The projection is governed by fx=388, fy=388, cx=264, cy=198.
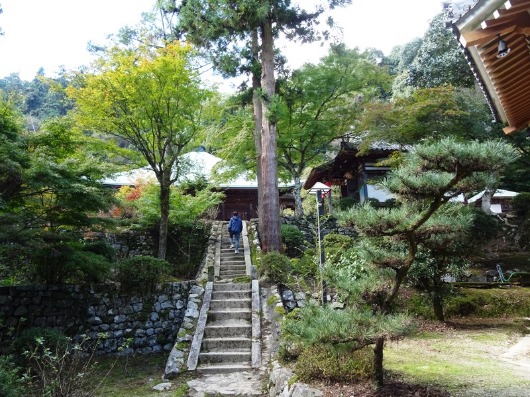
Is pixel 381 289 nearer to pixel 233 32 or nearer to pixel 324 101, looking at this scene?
pixel 233 32

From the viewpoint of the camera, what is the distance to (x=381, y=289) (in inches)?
175

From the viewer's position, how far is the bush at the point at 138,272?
32.2 feet

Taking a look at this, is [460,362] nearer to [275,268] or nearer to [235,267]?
[275,268]

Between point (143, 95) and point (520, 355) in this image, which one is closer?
point (520, 355)

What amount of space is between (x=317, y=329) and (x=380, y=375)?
1.08 m

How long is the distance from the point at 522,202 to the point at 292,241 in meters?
9.08

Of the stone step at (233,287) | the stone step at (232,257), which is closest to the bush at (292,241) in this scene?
the stone step at (232,257)

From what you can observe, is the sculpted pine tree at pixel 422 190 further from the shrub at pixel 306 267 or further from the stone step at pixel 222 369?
the shrub at pixel 306 267

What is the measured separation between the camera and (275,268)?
9992mm

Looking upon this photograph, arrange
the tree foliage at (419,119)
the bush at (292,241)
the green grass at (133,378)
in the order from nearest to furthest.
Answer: the green grass at (133,378), the tree foliage at (419,119), the bush at (292,241)

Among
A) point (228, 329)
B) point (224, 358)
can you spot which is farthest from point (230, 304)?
point (224, 358)

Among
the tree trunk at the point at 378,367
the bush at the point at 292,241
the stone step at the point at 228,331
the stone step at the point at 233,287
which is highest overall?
the bush at the point at 292,241

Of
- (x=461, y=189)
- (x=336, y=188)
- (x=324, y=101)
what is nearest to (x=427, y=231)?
(x=461, y=189)

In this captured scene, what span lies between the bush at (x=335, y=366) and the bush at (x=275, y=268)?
4.65 m
